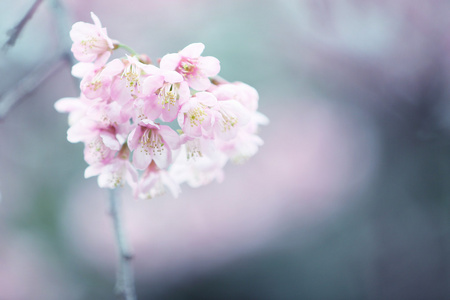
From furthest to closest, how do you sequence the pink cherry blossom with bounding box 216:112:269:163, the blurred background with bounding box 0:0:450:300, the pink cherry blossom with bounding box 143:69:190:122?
1. the blurred background with bounding box 0:0:450:300
2. the pink cherry blossom with bounding box 216:112:269:163
3. the pink cherry blossom with bounding box 143:69:190:122

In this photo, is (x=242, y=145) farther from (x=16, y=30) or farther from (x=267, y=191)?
(x=267, y=191)

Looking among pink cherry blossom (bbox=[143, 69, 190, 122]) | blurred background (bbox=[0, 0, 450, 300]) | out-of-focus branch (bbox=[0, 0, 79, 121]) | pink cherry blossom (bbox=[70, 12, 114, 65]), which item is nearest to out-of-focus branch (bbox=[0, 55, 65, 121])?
out-of-focus branch (bbox=[0, 0, 79, 121])

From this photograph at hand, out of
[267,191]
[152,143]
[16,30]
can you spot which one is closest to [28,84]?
[16,30]

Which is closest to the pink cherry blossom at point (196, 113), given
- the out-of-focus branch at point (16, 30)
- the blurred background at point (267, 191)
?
the out-of-focus branch at point (16, 30)

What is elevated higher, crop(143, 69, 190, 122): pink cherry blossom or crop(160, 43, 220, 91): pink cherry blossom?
crop(160, 43, 220, 91): pink cherry blossom

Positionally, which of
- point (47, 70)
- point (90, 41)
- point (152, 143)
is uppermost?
point (47, 70)

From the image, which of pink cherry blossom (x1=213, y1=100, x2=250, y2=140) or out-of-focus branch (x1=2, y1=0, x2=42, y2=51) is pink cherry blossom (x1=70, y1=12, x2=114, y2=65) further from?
pink cherry blossom (x1=213, y1=100, x2=250, y2=140)

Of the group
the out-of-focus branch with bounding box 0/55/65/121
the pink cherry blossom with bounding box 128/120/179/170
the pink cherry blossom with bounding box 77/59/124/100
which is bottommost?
the pink cherry blossom with bounding box 128/120/179/170
